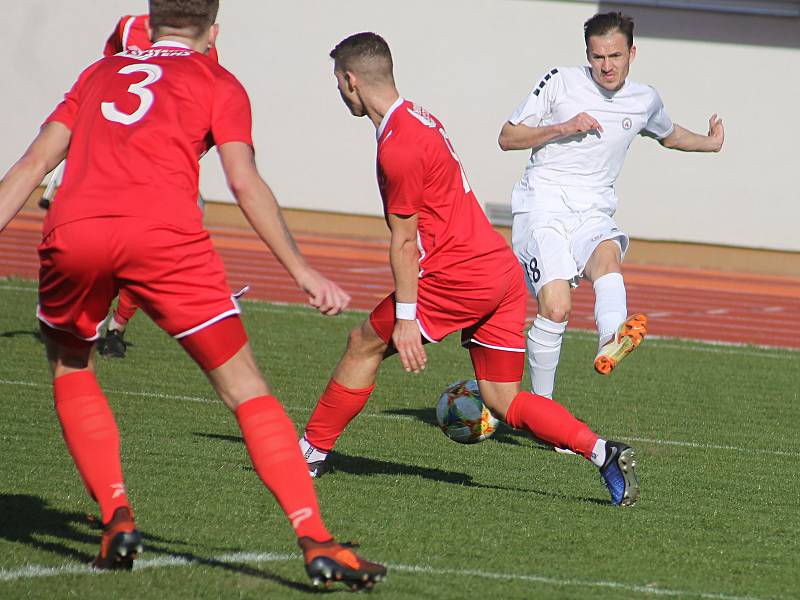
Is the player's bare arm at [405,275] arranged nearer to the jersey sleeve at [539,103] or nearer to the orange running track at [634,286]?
the jersey sleeve at [539,103]

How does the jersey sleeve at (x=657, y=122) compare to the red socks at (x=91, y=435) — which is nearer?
the red socks at (x=91, y=435)

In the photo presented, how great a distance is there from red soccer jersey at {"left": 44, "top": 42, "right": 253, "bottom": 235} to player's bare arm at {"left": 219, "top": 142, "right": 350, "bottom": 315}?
13 cm

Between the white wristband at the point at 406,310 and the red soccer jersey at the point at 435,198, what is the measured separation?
0.28 m

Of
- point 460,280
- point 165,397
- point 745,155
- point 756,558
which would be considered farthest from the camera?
point 745,155

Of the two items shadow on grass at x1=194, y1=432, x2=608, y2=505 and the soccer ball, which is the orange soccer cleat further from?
shadow on grass at x1=194, y1=432, x2=608, y2=505

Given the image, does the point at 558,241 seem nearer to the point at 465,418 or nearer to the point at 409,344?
the point at 465,418

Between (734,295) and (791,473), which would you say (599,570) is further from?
(734,295)

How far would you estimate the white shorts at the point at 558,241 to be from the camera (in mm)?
7031

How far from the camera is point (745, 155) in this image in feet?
67.0

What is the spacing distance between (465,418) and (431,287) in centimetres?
107

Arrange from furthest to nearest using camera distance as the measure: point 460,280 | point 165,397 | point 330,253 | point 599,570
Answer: point 330,253, point 165,397, point 460,280, point 599,570

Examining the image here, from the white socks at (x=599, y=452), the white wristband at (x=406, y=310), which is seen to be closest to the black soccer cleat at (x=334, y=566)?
the white wristband at (x=406, y=310)

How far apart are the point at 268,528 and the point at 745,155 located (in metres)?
16.9

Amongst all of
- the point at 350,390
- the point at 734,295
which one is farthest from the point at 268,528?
the point at 734,295
